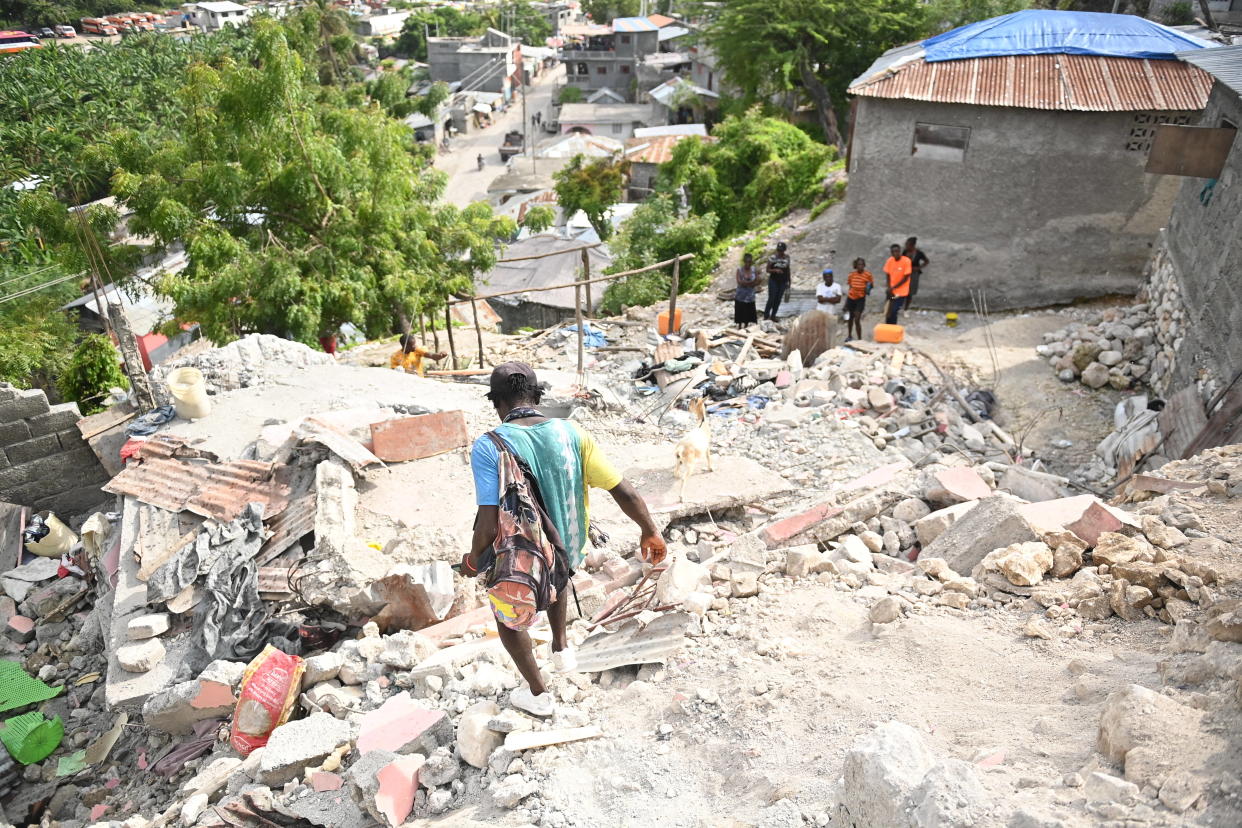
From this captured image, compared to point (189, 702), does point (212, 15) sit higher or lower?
higher

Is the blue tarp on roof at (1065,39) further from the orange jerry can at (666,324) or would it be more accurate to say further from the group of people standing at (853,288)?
the orange jerry can at (666,324)

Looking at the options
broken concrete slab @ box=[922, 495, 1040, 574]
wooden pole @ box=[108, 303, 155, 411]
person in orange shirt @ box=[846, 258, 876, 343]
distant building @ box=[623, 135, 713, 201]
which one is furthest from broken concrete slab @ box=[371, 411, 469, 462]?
distant building @ box=[623, 135, 713, 201]

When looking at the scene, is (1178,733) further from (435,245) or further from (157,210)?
(435,245)

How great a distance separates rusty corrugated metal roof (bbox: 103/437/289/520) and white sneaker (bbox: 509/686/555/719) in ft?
10.4

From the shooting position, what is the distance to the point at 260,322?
1015cm

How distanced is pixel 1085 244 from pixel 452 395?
8.21 meters

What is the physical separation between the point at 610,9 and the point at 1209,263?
2536 inches

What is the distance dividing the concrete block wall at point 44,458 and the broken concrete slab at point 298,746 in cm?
509

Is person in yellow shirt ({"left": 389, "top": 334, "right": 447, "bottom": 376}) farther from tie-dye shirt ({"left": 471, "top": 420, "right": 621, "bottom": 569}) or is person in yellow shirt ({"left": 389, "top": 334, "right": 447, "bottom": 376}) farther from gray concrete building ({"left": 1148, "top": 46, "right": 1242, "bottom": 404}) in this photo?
gray concrete building ({"left": 1148, "top": 46, "right": 1242, "bottom": 404})

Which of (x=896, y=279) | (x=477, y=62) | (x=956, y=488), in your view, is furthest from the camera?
(x=477, y=62)

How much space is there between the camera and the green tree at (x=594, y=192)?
23469 mm

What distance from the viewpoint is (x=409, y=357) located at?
10867 mm

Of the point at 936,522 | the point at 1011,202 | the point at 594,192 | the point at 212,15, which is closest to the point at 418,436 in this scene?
the point at 936,522

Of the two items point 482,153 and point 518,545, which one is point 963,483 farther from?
point 482,153
